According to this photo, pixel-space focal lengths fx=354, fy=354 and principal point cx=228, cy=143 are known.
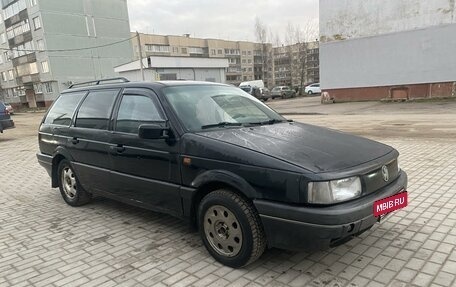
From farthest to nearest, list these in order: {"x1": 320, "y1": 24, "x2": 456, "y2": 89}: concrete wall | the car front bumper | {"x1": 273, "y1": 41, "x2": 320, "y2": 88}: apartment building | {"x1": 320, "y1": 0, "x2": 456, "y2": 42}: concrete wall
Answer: {"x1": 273, "y1": 41, "x2": 320, "y2": 88}: apartment building → {"x1": 320, "y1": 24, "x2": 456, "y2": 89}: concrete wall → {"x1": 320, "y1": 0, "x2": 456, "y2": 42}: concrete wall → the car front bumper

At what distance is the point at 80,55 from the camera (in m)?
45.5

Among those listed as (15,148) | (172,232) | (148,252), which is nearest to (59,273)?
(148,252)

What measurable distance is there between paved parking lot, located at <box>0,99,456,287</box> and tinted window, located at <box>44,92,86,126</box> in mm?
1279

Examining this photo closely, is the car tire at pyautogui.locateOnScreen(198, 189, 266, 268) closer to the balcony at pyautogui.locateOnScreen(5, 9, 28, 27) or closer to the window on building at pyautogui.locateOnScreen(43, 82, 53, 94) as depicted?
the window on building at pyautogui.locateOnScreen(43, 82, 53, 94)

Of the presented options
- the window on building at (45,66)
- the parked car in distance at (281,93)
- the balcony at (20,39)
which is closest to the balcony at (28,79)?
the window on building at (45,66)

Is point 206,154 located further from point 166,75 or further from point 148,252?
point 166,75

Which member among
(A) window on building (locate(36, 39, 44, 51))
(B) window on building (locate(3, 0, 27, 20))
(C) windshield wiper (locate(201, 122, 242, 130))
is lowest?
(C) windshield wiper (locate(201, 122, 242, 130))

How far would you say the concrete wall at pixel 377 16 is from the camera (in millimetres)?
20797

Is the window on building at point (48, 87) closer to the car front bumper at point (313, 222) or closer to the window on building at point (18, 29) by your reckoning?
the window on building at point (18, 29)

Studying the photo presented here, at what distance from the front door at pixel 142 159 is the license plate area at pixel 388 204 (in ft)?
5.86

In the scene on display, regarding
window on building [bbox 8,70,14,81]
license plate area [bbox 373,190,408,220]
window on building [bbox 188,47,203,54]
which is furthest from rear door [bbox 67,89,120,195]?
window on building [bbox 188,47,203,54]

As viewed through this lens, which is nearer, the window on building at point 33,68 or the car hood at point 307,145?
the car hood at point 307,145

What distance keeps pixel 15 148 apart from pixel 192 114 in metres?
10.8

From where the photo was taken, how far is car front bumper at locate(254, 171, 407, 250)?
A: 8.54 feet
